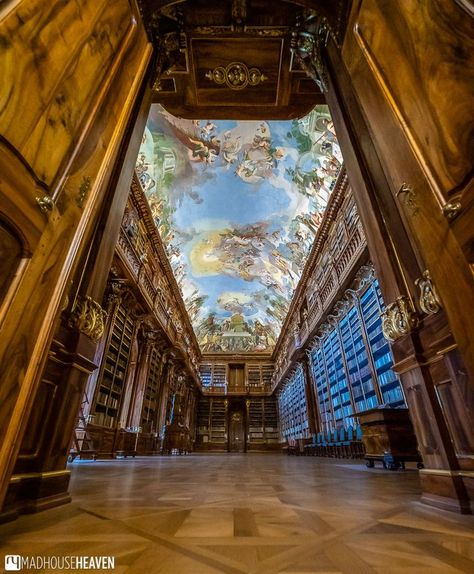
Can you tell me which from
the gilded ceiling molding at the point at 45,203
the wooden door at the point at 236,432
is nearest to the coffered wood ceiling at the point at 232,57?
the gilded ceiling molding at the point at 45,203

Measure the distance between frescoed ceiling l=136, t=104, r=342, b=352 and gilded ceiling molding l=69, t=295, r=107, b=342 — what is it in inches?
319

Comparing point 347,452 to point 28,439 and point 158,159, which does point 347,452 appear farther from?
point 158,159

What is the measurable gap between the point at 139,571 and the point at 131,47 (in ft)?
11.2

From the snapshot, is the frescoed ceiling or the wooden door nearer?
the frescoed ceiling

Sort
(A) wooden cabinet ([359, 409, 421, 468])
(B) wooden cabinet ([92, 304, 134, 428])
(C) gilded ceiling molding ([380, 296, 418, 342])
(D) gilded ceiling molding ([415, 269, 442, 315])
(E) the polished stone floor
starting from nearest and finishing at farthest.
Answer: (E) the polished stone floor → (D) gilded ceiling molding ([415, 269, 442, 315]) → (C) gilded ceiling molding ([380, 296, 418, 342]) → (A) wooden cabinet ([359, 409, 421, 468]) → (B) wooden cabinet ([92, 304, 134, 428])

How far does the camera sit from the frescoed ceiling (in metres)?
9.06

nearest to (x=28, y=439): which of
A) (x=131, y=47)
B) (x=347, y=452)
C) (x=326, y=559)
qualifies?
(x=326, y=559)

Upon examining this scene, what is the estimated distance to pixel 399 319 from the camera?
7.04 feet

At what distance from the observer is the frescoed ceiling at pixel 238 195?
906 cm

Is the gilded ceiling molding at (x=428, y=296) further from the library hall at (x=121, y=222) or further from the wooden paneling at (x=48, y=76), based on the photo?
the wooden paneling at (x=48, y=76)

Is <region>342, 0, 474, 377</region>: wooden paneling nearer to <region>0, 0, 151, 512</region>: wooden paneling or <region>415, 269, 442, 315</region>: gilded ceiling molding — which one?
<region>415, 269, 442, 315</region>: gilded ceiling molding

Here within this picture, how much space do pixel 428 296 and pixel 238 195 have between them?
1098 cm

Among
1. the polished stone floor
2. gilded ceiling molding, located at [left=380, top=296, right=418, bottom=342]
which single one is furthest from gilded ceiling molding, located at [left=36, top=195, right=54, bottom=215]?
gilded ceiling molding, located at [left=380, top=296, right=418, bottom=342]

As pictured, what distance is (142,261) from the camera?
9633 millimetres
